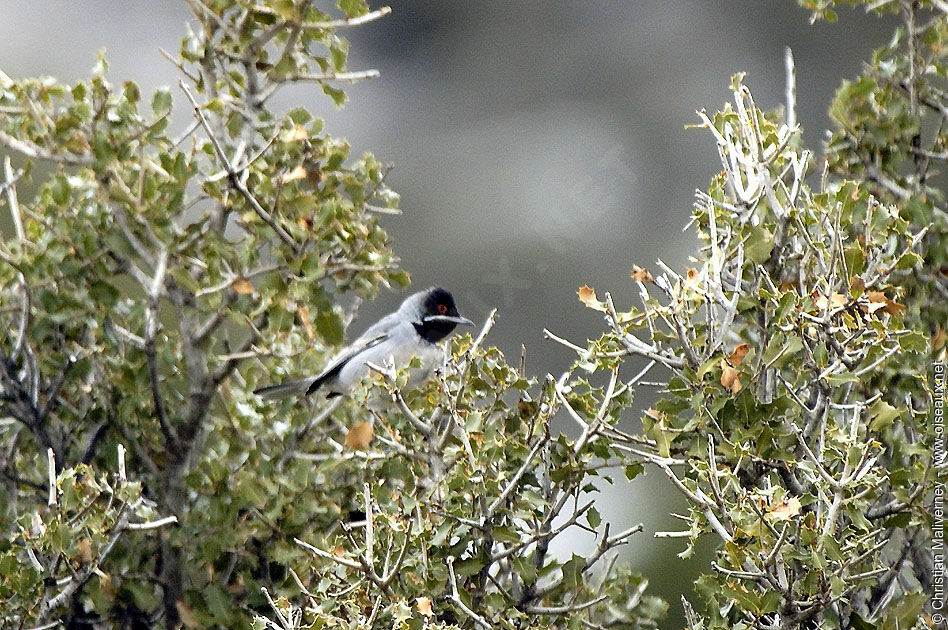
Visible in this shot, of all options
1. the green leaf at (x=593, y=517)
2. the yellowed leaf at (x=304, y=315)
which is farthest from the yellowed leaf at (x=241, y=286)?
the green leaf at (x=593, y=517)

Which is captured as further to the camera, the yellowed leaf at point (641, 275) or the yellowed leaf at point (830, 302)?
the yellowed leaf at point (641, 275)

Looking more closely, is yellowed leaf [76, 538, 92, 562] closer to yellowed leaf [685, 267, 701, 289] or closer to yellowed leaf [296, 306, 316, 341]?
yellowed leaf [296, 306, 316, 341]

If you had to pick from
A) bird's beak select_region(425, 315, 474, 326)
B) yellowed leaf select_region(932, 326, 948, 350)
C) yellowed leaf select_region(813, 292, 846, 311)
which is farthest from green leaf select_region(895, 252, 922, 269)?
bird's beak select_region(425, 315, 474, 326)

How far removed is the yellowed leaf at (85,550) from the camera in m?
2.99

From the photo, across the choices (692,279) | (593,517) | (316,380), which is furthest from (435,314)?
(692,279)

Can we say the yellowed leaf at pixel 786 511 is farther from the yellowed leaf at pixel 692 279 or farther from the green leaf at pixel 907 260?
the green leaf at pixel 907 260

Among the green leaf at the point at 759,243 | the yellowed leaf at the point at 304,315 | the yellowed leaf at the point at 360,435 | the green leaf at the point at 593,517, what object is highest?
the green leaf at the point at 759,243

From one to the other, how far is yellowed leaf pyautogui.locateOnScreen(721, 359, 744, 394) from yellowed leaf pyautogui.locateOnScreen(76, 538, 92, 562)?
162 centimetres

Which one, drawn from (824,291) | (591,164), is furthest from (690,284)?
(591,164)

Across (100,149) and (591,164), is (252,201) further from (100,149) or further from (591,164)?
(591,164)

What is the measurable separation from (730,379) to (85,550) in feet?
5.43

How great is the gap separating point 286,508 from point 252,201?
3.09ft

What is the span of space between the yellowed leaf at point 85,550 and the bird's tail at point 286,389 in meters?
1.17

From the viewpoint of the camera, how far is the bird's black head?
482 centimetres
